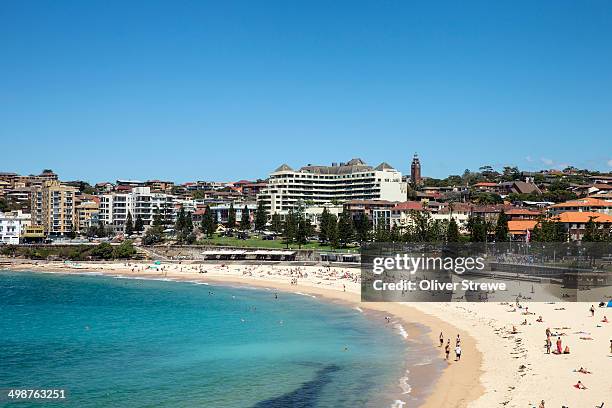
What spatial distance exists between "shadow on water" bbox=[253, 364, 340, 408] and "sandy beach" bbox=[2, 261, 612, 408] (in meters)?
4.87

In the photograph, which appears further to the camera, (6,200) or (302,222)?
(6,200)

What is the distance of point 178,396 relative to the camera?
28.0 metres

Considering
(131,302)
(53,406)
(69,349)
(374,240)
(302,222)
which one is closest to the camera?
(53,406)

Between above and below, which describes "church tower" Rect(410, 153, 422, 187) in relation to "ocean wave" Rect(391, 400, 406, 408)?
above

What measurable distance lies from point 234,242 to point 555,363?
80.6m

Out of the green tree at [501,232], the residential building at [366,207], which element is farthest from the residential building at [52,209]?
the green tree at [501,232]

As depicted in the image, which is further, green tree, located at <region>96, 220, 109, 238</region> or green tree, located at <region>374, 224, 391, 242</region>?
green tree, located at <region>96, 220, 109, 238</region>

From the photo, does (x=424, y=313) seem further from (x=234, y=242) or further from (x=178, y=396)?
(x=234, y=242)

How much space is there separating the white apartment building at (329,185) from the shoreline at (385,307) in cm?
5385

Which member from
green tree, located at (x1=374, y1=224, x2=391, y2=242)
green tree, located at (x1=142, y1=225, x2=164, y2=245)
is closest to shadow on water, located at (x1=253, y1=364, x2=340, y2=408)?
green tree, located at (x1=374, y1=224, x2=391, y2=242)

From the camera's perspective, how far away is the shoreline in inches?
1078

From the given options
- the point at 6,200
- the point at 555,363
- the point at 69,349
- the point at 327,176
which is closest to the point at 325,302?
the point at 69,349

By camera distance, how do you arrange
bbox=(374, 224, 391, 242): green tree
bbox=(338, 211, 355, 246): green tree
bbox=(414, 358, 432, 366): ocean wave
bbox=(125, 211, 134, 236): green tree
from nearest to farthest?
bbox=(414, 358, 432, 366): ocean wave, bbox=(374, 224, 391, 242): green tree, bbox=(338, 211, 355, 246): green tree, bbox=(125, 211, 134, 236): green tree

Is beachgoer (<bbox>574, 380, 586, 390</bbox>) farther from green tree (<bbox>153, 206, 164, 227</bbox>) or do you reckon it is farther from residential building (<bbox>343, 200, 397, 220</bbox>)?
green tree (<bbox>153, 206, 164, 227</bbox>)
